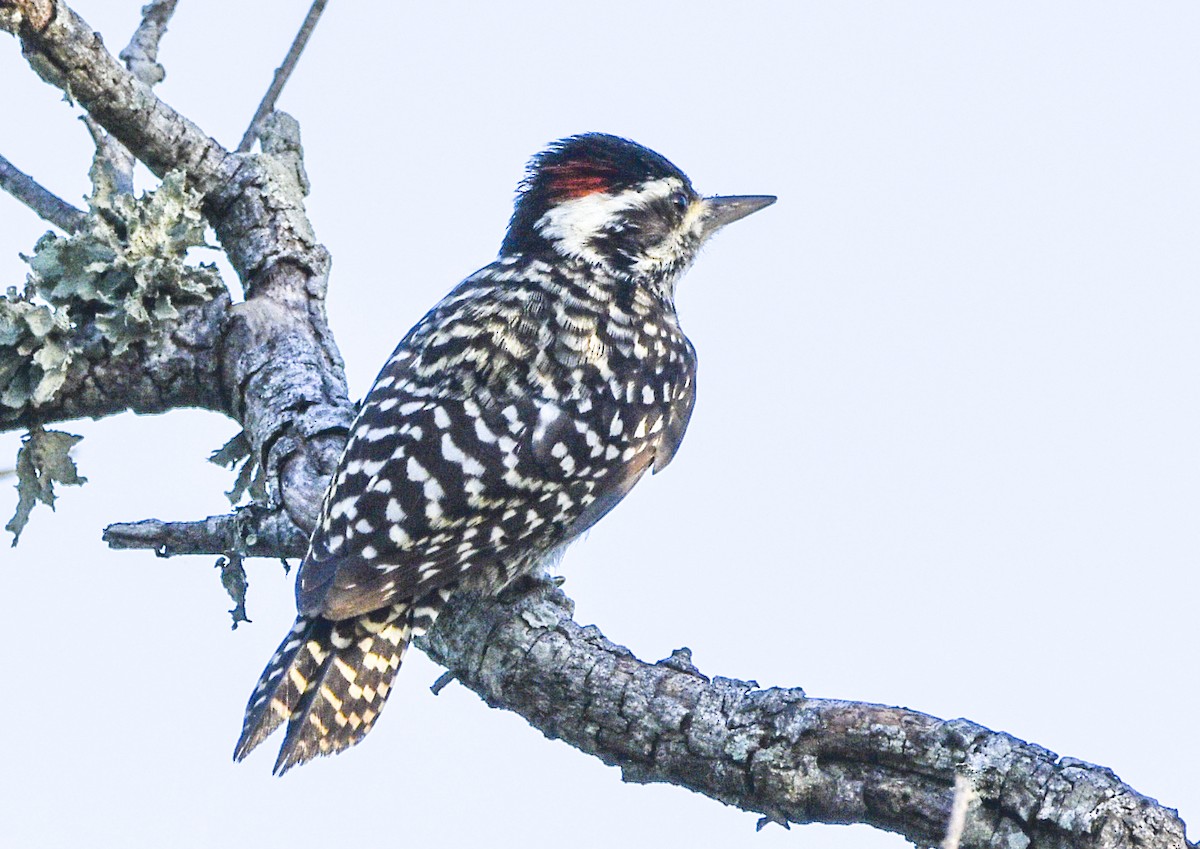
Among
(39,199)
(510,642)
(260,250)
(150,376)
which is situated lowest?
(510,642)

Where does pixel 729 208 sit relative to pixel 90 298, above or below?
above

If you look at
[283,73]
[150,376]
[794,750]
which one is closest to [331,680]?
[150,376]

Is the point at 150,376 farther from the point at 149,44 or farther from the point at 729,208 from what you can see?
the point at 729,208

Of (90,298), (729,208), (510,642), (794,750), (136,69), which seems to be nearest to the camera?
(794,750)

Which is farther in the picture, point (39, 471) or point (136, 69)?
point (136, 69)

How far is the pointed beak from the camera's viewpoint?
5.87 meters

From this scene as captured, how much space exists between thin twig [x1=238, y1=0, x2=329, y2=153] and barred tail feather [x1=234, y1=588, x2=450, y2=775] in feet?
7.23

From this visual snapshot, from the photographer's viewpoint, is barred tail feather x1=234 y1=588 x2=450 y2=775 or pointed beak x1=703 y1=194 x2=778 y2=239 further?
pointed beak x1=703 y1=194 x2=778 y2=239

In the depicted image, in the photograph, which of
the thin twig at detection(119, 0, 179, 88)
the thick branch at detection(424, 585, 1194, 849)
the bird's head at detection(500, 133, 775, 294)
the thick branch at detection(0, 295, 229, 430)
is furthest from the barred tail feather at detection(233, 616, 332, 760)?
the thin twig at detection(119, 0, 179, 88)

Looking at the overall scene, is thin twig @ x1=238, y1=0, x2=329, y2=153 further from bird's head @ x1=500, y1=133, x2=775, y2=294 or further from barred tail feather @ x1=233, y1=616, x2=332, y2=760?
barred tail feather @ x1=233, y1=616, x2=332, y2=760

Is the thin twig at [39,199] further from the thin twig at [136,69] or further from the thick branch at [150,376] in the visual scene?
the thick branch at [150,376]

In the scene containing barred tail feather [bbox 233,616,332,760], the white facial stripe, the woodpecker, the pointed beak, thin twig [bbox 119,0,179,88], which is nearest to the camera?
barred tail feather [bbox 233,616,332,760]

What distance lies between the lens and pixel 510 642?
11.9 feet

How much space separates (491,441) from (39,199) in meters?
1.92
